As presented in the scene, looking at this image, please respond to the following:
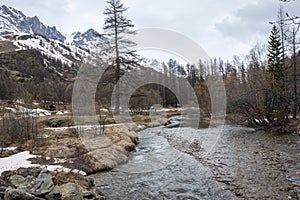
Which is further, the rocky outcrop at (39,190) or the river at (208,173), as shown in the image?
the river at (208,173)

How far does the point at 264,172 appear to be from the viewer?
9438 millimetres

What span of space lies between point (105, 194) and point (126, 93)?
66.5 feet

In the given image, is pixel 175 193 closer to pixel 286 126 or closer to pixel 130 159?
pixel 130 159

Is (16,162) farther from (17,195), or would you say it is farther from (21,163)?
(17,195)

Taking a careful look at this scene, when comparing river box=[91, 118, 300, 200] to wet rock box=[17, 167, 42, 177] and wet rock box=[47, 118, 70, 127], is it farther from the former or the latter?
wet rock box=[47, 118, 70, 127]

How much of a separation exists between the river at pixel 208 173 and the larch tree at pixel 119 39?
13905 mm

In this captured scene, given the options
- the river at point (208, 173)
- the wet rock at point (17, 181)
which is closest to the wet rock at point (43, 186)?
the wet rock at point (17, 181)

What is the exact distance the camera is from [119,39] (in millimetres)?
27297

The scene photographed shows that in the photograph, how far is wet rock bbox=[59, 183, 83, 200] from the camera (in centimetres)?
667

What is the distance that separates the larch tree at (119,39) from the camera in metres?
27.0

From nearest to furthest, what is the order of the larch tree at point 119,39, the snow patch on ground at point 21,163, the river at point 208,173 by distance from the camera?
the river at point 208,173 < the snow patch on ground at point 21,163 < the larch tree at point 119,39

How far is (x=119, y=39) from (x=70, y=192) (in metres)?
22.1

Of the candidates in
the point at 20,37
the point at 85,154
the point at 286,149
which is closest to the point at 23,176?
the point at 85,154

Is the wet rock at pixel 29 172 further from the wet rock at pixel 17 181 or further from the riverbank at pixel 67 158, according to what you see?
the wet rock at pixel 17 181
